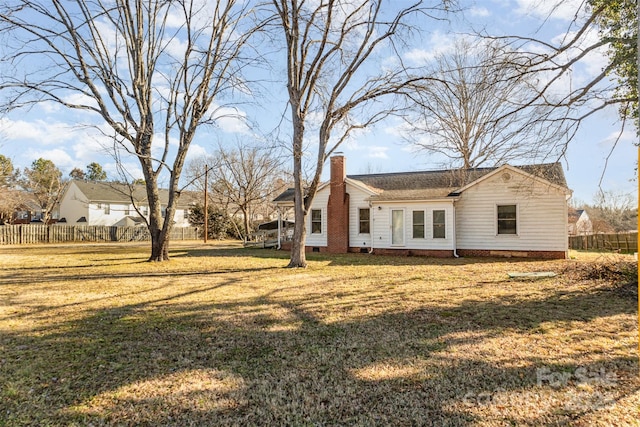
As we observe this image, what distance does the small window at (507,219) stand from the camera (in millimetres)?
16047

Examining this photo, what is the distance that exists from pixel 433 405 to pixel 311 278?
23.7ft

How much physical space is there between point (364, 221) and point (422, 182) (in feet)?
13.1

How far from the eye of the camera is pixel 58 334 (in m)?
4.95

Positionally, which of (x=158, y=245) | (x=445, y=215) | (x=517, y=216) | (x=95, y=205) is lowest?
(x=158, y=245)

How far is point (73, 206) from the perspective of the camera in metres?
40.9

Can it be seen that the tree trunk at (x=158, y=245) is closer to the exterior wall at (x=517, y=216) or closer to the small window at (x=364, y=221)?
the small window at (x=364, y=221)

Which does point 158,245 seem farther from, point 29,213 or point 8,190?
point 29,213

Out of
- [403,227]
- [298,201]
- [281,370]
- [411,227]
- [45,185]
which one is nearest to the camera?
[281,370]

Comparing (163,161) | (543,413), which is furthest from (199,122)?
(543,413)

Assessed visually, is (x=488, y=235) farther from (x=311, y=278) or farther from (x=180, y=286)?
(x=180, y=286)

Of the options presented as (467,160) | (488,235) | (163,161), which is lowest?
(488,235)

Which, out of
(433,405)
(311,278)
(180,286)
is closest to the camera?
(433,405)

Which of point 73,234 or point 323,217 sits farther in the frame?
point 73,234

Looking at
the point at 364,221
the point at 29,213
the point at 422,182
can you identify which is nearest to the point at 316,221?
the point at 364,221
